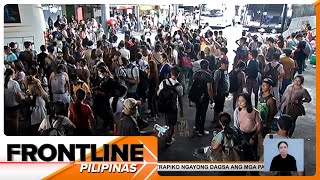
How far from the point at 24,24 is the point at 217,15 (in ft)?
4.44

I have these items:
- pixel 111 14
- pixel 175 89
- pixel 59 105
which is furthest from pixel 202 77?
pixel 59 105

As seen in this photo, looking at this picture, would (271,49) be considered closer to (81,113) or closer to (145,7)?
(145,7)

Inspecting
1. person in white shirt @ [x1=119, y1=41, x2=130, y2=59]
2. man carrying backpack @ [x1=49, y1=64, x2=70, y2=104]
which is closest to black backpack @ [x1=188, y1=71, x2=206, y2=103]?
person in white shirt @ [x1=119, y1=41, x2=130, y2=59]

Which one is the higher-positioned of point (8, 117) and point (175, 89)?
point (175, 89)

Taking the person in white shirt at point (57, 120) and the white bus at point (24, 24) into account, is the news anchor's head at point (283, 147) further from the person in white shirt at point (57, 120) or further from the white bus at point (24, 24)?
the white bus at point (24, 24)

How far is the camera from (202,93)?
2949 millimetres

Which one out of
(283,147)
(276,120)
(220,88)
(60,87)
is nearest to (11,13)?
(60,87)

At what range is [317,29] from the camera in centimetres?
285

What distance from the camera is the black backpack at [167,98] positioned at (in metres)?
2.95

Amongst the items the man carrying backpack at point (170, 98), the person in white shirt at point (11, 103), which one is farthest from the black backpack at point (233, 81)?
the person in white shirt at point (11, 103)

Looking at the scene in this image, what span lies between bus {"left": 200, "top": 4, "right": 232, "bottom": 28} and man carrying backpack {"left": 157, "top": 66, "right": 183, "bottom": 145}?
40cm

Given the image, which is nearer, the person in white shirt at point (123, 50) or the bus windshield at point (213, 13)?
the bus windshield at point (213, 13)

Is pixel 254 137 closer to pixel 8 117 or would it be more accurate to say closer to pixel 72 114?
pixel 72 114

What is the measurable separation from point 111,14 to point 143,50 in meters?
0.34
